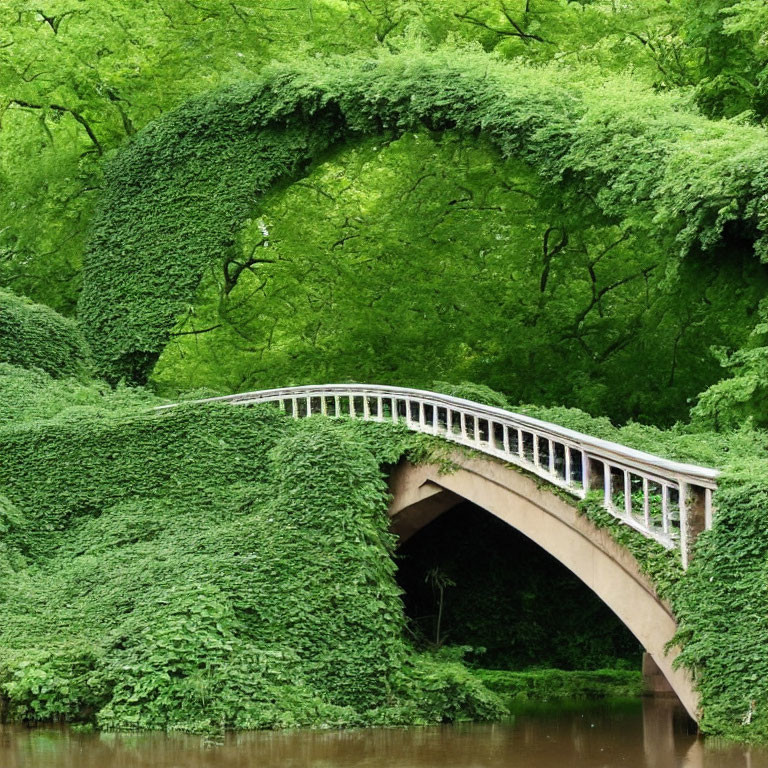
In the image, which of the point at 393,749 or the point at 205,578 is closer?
the point at 393,749

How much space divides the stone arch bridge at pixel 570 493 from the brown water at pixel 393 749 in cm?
74

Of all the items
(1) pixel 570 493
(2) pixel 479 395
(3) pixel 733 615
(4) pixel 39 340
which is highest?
(4) pixel 39 340

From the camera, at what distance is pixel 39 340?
22.6m

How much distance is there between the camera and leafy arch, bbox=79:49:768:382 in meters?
18.6

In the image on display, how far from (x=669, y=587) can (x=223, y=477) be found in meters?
7.82

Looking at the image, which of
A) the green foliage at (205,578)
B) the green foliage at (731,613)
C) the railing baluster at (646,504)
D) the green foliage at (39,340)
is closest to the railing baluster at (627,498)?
the railing baluster at (646,504)

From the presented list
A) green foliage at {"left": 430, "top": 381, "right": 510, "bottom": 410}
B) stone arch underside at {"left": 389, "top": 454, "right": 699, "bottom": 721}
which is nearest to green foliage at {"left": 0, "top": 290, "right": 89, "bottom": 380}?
green foliage at {"left": 430, "top": 381, "right": 510, "bottom": 410}

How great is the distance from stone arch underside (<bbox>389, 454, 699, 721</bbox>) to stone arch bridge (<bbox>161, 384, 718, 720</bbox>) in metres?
0.01

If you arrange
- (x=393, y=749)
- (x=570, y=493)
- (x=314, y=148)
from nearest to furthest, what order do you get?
(x=393, y=749) < (x=570, y=493) < (x=314, y=148)

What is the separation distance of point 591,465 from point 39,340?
12.6 metres

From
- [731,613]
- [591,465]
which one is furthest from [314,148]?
[731,613]

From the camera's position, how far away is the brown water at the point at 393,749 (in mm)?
10461

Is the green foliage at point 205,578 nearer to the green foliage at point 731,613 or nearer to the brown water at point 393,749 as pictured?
the brown water at point 393,749

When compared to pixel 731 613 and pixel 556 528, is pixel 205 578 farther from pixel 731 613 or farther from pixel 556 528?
pixel 731 613
